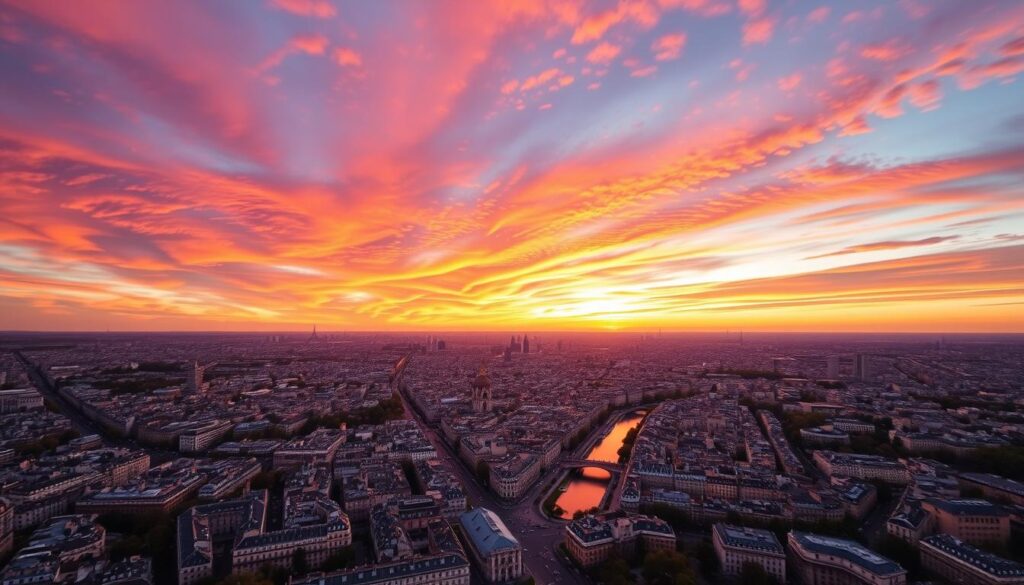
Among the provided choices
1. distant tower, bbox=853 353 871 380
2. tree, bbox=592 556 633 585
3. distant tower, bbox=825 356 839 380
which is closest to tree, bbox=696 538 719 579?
tree, bbox=592 556 633 585

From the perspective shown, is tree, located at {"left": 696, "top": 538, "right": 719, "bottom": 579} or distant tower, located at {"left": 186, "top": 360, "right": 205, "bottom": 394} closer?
tree, located at {"left": 696, "top": 538, "right": 719, "bottom": 579}

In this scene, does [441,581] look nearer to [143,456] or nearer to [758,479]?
[758,479]

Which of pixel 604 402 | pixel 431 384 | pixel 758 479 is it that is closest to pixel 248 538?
pixel 758 479

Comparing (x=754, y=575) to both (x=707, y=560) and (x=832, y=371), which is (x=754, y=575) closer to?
(x=707, y=560)

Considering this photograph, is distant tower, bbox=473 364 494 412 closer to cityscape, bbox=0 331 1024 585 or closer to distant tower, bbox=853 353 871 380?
cityscape, bbox=0 331 1024 585

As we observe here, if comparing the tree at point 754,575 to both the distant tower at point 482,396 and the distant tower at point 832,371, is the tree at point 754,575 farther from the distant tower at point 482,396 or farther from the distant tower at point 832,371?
the distant tower at point 832,371
